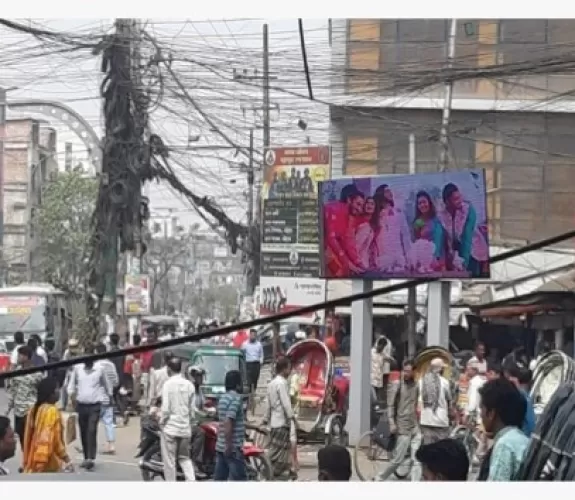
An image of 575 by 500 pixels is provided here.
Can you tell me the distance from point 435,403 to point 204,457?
3.08 ft

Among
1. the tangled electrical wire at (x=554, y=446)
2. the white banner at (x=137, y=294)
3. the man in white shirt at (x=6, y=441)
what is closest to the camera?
the tangled electrical wire at (x=554, y=446)

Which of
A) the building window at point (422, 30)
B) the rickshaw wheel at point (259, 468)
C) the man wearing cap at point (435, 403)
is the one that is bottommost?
the rickshaw wheel at point (259, 468)

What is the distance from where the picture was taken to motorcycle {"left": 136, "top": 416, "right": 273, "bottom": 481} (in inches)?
166

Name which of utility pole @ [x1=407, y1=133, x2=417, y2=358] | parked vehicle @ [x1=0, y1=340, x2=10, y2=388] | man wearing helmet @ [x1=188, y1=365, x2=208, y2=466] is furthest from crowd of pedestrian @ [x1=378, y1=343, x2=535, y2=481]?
parked vehicle @ [x1=0, y1=340, x2=10, y2=388]

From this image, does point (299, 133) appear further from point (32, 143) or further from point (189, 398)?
point (189, 398)

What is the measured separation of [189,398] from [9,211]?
1.17 meters

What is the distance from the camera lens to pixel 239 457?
14.7ft

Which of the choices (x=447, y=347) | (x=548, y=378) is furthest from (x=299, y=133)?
(x=548, y=378)

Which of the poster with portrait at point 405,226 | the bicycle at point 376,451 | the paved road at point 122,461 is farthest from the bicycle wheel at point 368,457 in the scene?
the poster with portrait at point 405,226

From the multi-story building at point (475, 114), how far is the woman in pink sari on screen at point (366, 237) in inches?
5.6

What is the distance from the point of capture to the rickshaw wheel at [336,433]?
404 cm

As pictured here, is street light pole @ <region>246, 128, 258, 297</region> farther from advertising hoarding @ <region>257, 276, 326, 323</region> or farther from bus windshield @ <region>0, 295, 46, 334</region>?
bus windshield @ <region>0, 295, 46, 334</region>

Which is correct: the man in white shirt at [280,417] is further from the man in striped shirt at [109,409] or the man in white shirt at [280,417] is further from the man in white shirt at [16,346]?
the man in white shirt at [16,346]

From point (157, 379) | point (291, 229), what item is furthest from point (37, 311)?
point (291, 229)
